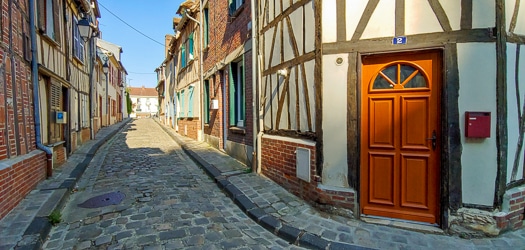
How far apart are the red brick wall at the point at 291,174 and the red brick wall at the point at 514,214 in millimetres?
1614

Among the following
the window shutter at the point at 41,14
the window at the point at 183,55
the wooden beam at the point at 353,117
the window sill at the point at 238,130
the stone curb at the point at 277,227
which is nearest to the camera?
the stone curb at the point at 277,227

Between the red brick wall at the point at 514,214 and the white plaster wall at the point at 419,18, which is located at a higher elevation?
the white plaster wall at the point at 419,18

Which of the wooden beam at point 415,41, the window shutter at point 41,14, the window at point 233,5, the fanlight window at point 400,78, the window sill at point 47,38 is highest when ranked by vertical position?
the window at point 233,5

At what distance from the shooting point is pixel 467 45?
10.4 ft

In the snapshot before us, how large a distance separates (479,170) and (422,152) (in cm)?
59

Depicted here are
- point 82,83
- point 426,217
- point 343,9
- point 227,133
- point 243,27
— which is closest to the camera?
point 426,217

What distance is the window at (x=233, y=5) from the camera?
23.9ft

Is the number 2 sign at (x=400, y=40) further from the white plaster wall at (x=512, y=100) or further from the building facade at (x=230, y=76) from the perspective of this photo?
the building facade at (x=230, y=76)

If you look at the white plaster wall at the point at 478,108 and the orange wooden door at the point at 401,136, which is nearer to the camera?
the white plaster wall at the point at 478,108

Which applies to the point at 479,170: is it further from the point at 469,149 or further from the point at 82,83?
the point at 82,83

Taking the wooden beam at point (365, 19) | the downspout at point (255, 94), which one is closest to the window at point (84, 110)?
the downspout at point (255, 94)

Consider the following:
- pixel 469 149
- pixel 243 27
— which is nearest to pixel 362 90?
pixel 469 149

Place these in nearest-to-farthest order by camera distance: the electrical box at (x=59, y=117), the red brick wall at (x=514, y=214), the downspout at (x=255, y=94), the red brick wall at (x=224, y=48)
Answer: the red brick wall at (x=514, y=214) < the downspout at (x=255, y=94) < the electrical box at (x=59, y=117) < the red brick wall at (x=224, y=48)

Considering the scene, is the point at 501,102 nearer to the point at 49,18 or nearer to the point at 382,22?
the point at 382,22
